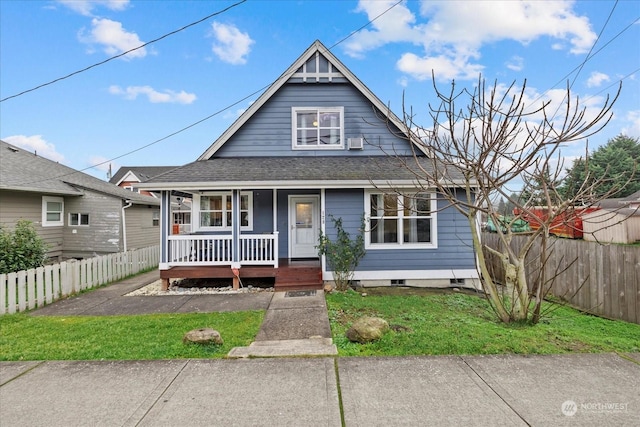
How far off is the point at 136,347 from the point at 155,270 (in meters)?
8.96

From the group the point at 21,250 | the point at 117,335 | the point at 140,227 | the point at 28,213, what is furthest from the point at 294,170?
the point at 28,213

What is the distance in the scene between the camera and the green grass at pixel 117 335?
422 centimetres

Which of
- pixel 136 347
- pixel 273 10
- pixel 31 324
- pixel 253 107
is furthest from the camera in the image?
pixel 273 10

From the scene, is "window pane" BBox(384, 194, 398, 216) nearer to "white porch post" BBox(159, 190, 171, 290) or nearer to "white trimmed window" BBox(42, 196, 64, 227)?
"white porch post" BBox(159, 190, 171, 290)

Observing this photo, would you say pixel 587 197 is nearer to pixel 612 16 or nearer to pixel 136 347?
pixel 136 347

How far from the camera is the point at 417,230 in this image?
8.79m

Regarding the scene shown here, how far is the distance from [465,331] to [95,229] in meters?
15.8

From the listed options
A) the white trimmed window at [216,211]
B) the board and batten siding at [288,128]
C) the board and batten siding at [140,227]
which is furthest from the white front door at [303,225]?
the board and batten siding at [140,227]

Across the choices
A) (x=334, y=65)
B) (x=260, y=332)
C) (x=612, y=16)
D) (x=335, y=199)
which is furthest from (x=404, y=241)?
(x=612, y=16)

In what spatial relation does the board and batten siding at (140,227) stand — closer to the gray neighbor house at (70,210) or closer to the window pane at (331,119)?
the gray neighbor house at (70,210)

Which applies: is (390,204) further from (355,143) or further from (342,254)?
(355,143)

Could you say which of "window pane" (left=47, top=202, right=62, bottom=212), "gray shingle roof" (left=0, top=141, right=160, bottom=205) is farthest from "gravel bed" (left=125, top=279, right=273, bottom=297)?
"window pane" (left=47, top=202, right=62, bottom=212)

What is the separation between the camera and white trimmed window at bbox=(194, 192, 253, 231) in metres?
10.3

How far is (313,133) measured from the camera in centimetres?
1067
